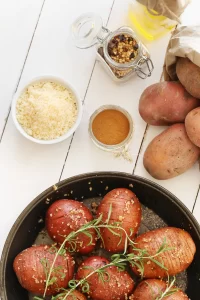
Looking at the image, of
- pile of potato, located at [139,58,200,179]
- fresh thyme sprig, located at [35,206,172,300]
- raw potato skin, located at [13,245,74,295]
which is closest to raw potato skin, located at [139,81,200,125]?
pile of potato, located at [139,58,200,179]

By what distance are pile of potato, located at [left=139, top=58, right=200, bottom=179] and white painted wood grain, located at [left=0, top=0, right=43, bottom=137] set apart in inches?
12.0

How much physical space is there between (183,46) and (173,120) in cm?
16

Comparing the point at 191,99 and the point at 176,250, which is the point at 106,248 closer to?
the point at 176,250

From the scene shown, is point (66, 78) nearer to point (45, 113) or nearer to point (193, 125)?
point (45, 113)

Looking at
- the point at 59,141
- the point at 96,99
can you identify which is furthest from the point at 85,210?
the point at 96,99

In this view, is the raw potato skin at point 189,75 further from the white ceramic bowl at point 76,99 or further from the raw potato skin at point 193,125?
the white ceramic bowl at point 76,99

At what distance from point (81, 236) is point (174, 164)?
0.24 metres

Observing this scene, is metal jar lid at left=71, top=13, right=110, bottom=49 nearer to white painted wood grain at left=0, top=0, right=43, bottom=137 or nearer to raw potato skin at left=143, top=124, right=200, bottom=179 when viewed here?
white painted wood grain at left=0, top=0, right=43, bottom=137

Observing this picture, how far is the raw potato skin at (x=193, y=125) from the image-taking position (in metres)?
1.15

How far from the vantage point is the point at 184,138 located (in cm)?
119

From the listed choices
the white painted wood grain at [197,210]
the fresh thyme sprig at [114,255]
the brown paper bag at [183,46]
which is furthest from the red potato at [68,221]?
the brown paper bag at [183,46]

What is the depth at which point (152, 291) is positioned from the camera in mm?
1098

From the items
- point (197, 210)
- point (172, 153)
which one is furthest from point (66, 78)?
point (197, 210)

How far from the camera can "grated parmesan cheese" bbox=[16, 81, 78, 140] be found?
1.23 m
